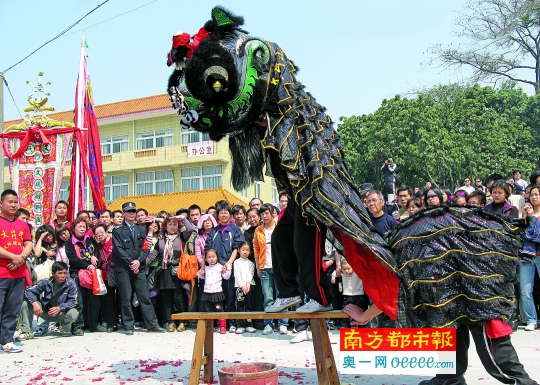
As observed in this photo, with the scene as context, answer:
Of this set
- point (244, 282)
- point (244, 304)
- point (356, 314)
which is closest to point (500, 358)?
point (356, 314)

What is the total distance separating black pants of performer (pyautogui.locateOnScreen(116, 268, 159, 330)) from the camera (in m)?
7.49

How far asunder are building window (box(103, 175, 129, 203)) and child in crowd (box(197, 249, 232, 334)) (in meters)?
24.1

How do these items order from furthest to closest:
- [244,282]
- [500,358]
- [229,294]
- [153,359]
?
[229,294]
[244,282]
[153,359]
[500,358]

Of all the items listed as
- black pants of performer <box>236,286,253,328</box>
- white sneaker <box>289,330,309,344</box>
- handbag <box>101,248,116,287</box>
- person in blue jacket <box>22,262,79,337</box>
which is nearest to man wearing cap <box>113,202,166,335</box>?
handbag <box>101,248,116,287</box>

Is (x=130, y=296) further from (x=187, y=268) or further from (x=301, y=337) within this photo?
(x=301, y=337)

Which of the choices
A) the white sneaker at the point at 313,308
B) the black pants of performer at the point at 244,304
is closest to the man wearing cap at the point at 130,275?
the black pants of performer at the point at 244,304

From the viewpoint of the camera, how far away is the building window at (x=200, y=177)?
2844 cm

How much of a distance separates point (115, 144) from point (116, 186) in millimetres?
2414

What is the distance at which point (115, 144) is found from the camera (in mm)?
30156

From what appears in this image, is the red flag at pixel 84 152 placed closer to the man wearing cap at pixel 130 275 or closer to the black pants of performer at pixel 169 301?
the man wearing cap at pixel 130 275

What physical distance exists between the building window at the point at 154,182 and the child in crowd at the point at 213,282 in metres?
22.4

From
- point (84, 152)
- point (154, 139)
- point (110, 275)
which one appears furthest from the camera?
point (154, 139)

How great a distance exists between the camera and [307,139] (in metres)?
3.62

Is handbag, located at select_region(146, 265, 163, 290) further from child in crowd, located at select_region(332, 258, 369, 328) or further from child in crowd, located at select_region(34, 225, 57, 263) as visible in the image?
child in crowd, located at select_region(332, 258, 369, 328)
